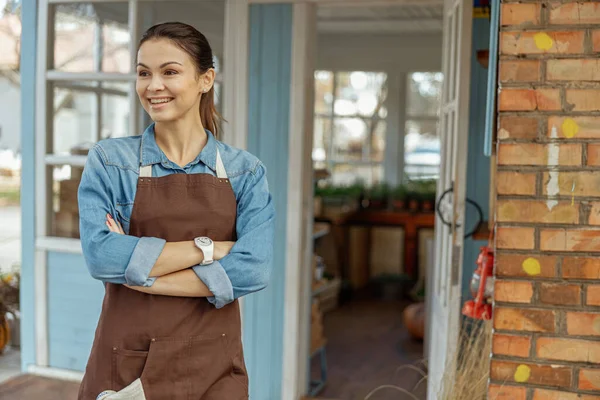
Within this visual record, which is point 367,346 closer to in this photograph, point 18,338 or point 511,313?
point 18,338

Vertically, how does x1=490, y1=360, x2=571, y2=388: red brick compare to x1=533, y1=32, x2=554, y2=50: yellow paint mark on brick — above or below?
below

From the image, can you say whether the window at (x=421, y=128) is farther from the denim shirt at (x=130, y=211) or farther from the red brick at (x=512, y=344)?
the denim shirt at (x=130, y=211)

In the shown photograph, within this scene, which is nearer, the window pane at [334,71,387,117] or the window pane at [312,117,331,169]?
the window pane at [334,71,387,117]

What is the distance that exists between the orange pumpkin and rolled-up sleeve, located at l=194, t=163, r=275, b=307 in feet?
12.9

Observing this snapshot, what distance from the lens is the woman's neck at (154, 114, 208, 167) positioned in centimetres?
183

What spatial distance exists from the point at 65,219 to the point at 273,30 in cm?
158

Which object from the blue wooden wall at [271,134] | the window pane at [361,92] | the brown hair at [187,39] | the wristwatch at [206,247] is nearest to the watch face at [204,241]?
the wristwatch at [206,247]

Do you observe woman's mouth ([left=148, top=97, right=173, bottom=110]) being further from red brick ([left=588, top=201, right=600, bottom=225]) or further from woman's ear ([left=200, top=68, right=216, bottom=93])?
red brick ([left=588, top=201, right=600, bottom=225])

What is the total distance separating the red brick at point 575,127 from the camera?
199cm

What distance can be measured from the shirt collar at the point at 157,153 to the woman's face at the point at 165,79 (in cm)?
7

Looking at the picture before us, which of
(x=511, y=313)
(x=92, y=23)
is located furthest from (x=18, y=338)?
(x=511, y=313)

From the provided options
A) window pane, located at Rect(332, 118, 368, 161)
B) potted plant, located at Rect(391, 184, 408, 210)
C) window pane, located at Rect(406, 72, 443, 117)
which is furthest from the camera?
window pane, located at Rect(332, 118, 368, 161)

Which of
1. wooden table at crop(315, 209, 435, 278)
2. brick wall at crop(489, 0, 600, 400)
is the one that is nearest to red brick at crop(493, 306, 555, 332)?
brick wall at crop(489, 0, 600, 400)

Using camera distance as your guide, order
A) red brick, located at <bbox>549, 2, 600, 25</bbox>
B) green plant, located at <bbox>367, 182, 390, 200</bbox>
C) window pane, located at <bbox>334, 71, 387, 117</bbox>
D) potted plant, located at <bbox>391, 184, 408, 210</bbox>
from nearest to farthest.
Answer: red brick, located at <bbox>549, 2, 600, 25</bbox>, potted plant, located at <bbox>391, 184, 408, 210</bbox>, green plant, located at <bbox>367, 182, 390, 200</bbox>, window pane, located at <bbox>334, 71, 387, 117</bbox>
